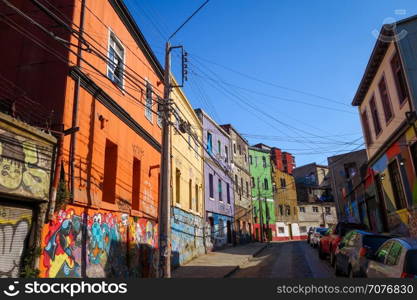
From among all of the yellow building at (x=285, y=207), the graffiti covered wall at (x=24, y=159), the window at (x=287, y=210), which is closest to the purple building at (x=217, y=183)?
the graffiti covered wall at (x=24, y=159)

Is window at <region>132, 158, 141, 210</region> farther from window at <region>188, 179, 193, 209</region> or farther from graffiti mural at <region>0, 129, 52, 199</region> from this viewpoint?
window at <region>188, 179, 193, 209</region>

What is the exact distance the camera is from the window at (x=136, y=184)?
40.9ft

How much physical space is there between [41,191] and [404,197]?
630 inches

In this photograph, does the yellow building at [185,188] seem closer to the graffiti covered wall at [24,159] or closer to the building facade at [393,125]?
the graffiti covered wall at [24,159]

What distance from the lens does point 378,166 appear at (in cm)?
2033

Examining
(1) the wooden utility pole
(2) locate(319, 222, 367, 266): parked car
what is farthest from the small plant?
(2) locate(319, 222, 367, 266): parked car

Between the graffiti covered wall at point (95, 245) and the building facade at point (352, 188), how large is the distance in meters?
17.9

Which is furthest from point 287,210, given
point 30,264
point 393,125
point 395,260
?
point 30,264

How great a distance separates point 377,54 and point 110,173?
14.8 m

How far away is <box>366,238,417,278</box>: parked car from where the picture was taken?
541cm

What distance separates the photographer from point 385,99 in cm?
1828

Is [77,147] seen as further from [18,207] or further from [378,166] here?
[378,166]

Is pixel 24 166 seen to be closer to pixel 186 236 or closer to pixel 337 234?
pixel 186 236

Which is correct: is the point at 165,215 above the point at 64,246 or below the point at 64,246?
above
